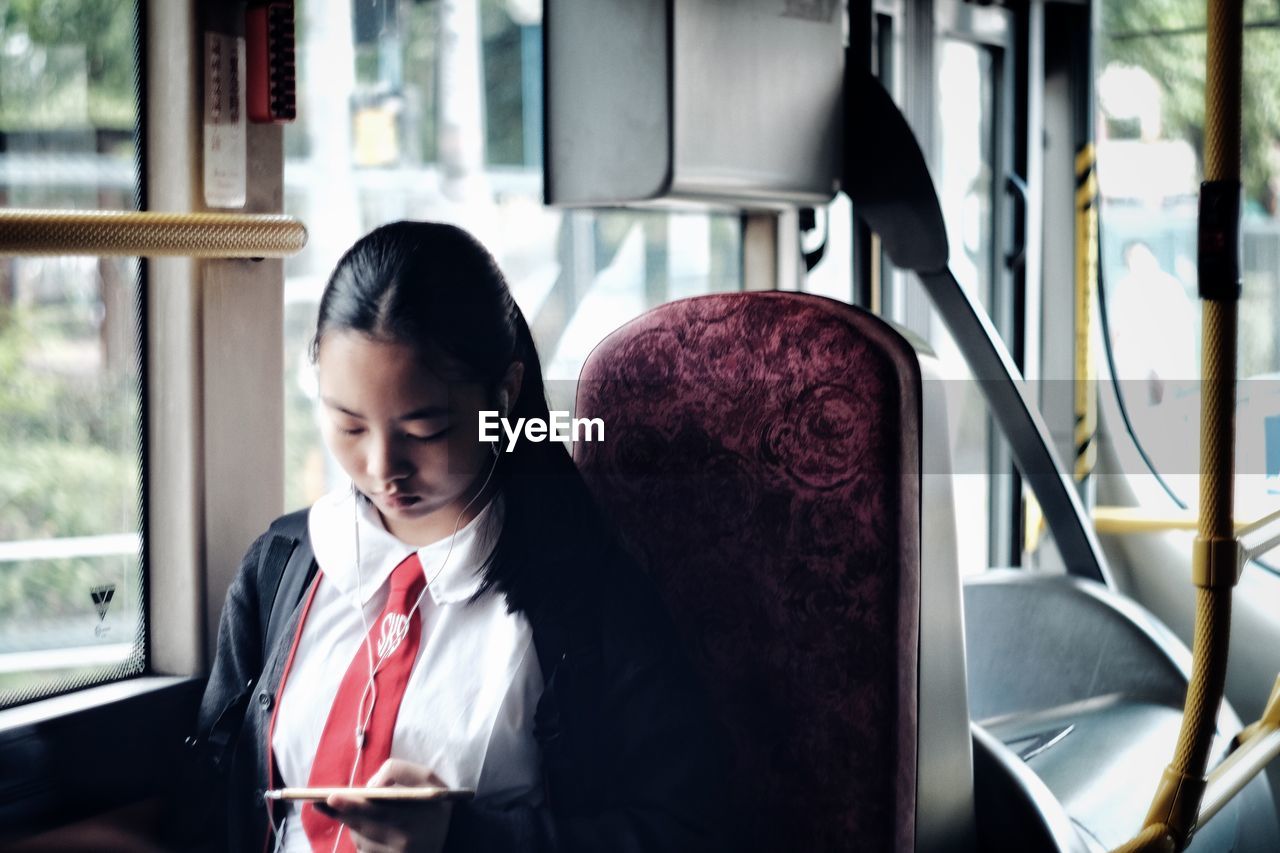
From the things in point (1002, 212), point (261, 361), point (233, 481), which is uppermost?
point (1002, 212)

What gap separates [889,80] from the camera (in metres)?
2.56

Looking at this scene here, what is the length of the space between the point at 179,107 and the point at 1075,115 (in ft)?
7.88

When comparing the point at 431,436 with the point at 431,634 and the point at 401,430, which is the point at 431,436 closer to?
the point at 401,430

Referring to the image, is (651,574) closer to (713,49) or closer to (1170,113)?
(713,49)

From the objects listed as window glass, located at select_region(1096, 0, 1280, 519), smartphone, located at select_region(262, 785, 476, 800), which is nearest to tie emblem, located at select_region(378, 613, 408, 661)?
smartphone, located at select_region(262, 785, 476, 800)

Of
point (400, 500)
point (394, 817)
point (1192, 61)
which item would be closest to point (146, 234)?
point (400, 500)

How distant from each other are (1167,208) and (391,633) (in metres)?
2.45

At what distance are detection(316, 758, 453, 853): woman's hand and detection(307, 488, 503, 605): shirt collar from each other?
0.15 m

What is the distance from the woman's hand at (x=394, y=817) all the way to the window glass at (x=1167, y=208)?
217 cm

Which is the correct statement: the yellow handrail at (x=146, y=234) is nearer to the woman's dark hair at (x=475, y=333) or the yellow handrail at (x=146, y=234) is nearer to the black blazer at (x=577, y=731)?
the woman's dark hair at (x=475, y=333)

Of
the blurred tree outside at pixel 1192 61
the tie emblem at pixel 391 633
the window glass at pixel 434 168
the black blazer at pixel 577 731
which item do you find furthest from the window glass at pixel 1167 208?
the tie emblem at pixel 391 633

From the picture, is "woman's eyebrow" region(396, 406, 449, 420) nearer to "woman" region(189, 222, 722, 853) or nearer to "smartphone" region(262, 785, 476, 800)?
"woman" region(189, 222, 722, 853)

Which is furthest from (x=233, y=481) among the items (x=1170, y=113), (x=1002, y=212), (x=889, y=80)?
(x=1170, y=113)

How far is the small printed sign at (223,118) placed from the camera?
3.60 ft
